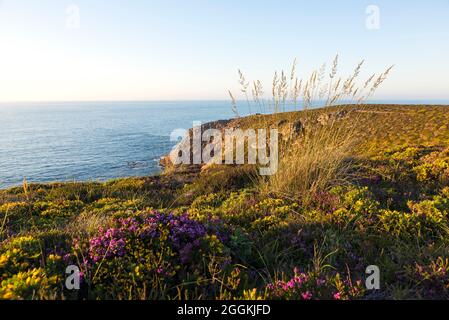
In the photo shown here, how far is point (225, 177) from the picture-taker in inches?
352

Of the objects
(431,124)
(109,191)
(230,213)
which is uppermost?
(431,124)

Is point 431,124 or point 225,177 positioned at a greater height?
point 431,124

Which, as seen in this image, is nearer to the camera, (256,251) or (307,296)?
(307,296)

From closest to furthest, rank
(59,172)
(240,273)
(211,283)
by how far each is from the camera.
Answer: (211,283)
(240,273)
(59,172)

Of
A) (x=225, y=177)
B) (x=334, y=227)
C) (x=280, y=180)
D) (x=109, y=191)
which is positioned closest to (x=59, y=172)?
(x=109, y=191)

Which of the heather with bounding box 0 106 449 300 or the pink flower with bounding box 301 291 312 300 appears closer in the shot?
the pink flower with bounding box 301 291 312 300

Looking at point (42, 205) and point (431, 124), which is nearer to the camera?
point (42, 205)

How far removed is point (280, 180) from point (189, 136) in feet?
85.4

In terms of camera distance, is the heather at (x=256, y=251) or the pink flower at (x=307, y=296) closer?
the pink flower at (x=307, y=296)

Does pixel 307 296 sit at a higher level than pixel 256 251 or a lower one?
higher

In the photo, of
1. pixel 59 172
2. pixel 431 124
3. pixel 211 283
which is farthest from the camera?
pixel 59 172

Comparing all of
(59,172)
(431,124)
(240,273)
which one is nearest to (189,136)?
(59,172)

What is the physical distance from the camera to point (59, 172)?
1220 inches
